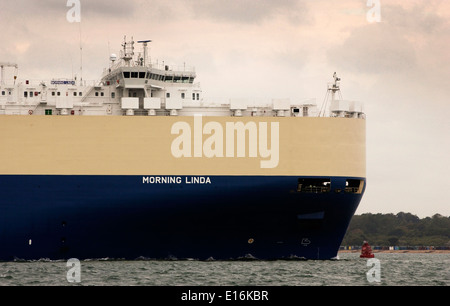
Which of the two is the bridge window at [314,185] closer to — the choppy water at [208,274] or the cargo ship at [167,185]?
the cargo ship at [167,185]

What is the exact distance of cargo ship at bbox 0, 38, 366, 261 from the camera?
41562 millimetres

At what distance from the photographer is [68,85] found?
4566 centimetres

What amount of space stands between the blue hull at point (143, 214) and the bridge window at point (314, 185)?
252 mm

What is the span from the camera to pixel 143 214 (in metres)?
41.6

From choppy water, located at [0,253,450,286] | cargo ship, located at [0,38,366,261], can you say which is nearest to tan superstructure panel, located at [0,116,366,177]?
cargo ship, located at [0,38,366,261]

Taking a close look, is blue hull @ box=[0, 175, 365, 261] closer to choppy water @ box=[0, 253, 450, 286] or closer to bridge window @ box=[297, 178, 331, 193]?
bridge window @ box=[297, 178, 331, 193]

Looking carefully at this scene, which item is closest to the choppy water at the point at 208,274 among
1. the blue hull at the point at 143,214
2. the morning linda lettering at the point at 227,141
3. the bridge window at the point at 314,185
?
the blue hull at the point at 143,214

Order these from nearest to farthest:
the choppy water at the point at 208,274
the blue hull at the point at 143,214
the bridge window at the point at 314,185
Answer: the choppy water at the point at 208,274, the blue hull at the point at 143,214, the bridge window at the point at 314,185

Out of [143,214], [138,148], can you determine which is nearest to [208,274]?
[143,214]

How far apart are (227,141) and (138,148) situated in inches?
177

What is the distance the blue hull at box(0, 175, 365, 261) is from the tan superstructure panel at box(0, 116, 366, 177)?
51cm

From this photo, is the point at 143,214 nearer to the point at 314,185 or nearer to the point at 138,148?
the point at 138,148

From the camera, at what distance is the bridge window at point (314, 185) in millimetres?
42156
